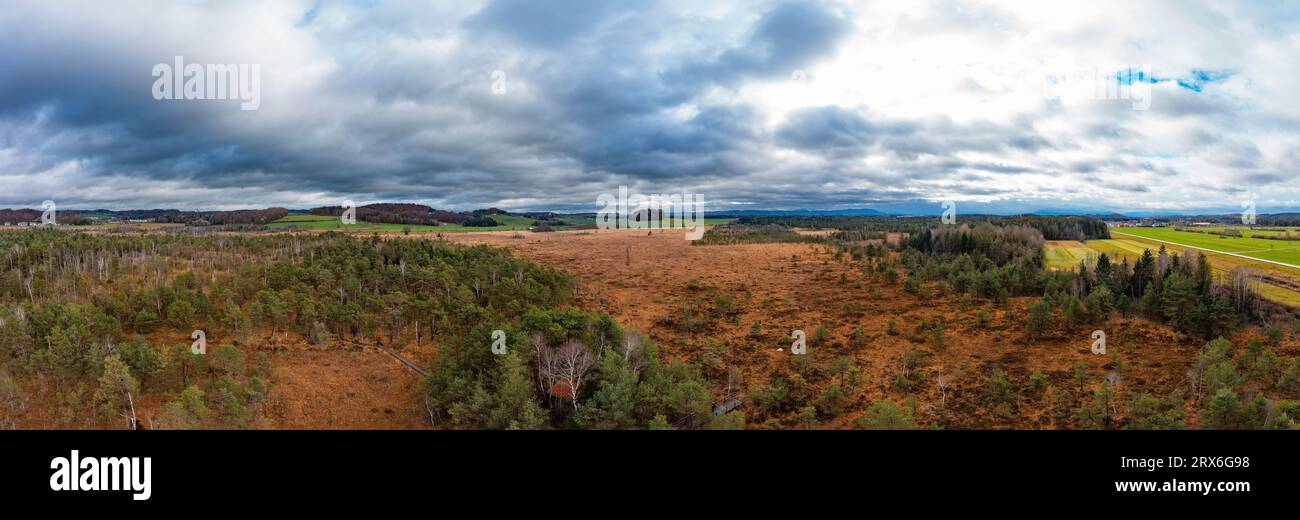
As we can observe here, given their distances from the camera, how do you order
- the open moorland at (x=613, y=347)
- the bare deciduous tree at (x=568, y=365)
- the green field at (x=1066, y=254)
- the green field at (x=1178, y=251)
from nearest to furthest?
1. the bare deciduous tree at (x=568, y=365)
2. the open moorland at (x=613, y=347)
3. the green field at (x=1178, y=251)
4. the green field at (x=1066, y=254)

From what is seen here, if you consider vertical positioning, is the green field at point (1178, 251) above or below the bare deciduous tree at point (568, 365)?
above

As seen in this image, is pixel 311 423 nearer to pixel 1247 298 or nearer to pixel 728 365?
pixel 728 365

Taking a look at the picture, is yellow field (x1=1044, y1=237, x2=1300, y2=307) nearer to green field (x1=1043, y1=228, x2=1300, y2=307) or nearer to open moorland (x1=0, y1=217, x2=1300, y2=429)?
green field (x1=1043, y1=228, x2=1300, y2=307)

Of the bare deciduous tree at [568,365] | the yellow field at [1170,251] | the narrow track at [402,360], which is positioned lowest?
the narrow track at [402,360]

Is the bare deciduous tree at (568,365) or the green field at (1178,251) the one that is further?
the green field at (1178,251)

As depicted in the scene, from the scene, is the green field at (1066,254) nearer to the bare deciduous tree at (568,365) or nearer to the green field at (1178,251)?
the green field at (1178,251)

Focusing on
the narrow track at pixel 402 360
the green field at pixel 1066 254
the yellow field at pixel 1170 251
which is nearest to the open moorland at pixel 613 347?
the narrow track at pixel 402 360

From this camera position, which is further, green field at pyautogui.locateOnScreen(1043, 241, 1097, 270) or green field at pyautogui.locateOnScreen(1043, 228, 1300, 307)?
green field at pyautogui.locateOnScreen(1043, 241, 1097, 270)

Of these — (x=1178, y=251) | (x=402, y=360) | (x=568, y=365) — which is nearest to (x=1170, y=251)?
(x=1178, y=251)

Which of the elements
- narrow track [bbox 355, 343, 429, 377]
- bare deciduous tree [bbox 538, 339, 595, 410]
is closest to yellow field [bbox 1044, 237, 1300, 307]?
bare deciduous tree [bbox 538, 339, 595, 410]

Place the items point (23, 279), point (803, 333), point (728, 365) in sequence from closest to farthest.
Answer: point (728, 365)
point (803, 333)
point (23, 279)
